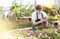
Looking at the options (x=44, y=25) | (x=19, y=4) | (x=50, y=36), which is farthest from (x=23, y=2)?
(x=50, y=36)

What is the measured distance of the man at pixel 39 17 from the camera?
1857mm

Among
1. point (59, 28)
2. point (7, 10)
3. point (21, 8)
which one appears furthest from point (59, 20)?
point (7, 10)

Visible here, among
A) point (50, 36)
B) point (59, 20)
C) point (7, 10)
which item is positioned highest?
point (7, 10)

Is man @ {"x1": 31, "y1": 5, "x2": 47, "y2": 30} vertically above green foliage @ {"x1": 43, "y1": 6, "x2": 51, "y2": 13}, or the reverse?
green foliage @ {"x1": 43, "y1": 6, "x2": 51, "y2": 13}

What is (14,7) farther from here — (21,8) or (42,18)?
(42,18)

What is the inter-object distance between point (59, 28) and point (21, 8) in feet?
1.34

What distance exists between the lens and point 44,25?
6.16ft

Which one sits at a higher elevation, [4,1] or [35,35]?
[4,1]

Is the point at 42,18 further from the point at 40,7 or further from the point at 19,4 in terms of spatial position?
the point at 19,4

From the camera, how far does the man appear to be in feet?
6.09

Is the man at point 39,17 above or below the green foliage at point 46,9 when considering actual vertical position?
below

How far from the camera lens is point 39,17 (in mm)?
1868

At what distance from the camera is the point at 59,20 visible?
1.91 m

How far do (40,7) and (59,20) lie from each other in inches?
8.7
